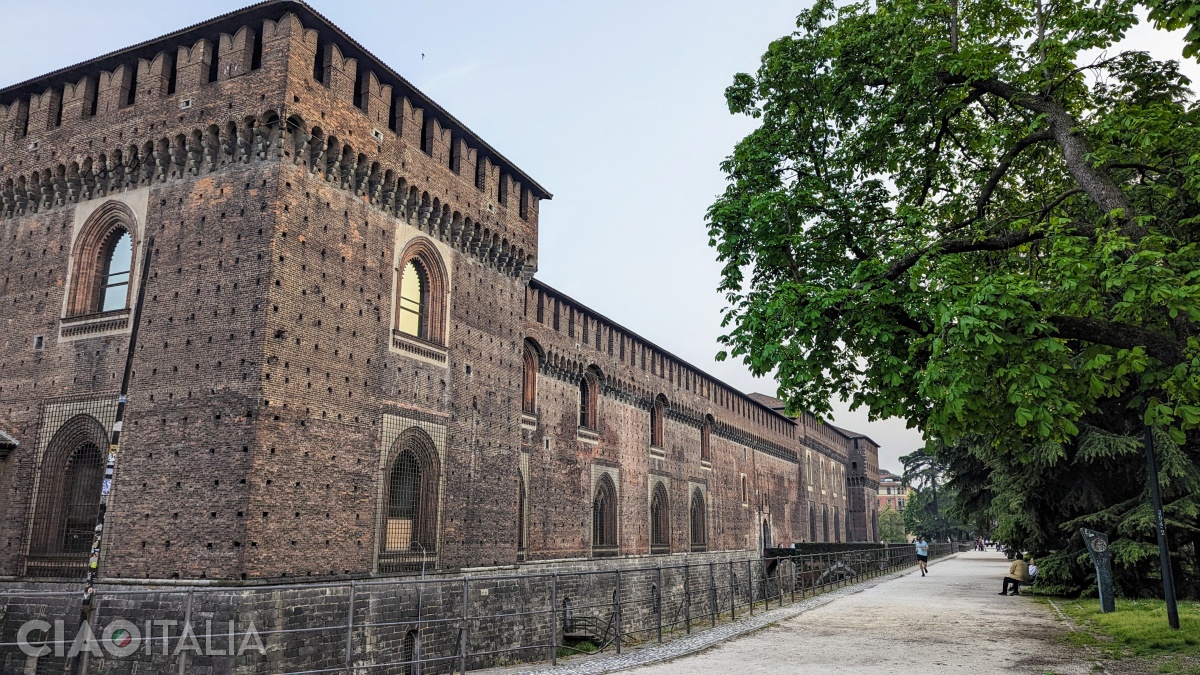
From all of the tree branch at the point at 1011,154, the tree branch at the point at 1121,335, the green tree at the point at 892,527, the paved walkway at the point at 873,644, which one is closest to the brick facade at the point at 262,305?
the paved walkway at the point at 873,644

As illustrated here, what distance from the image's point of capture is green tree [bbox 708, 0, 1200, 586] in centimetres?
853

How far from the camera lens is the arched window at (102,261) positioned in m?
15.4

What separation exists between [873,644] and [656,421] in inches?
783

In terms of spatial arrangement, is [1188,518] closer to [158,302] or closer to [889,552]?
[889,552]

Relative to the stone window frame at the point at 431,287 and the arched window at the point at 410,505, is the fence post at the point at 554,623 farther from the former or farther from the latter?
the stone window frame at the point at 431,287

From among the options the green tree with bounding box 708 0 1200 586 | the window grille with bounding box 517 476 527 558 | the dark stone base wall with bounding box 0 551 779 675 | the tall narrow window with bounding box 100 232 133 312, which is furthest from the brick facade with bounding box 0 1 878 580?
the green tree with bounding box 708 0 1200 586

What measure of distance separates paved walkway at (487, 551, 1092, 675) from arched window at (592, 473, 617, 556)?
8510mm

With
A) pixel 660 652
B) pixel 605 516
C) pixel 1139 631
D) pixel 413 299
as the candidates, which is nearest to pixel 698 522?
pixel 605 516

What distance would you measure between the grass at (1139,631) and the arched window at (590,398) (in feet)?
48.7

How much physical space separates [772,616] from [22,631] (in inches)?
555

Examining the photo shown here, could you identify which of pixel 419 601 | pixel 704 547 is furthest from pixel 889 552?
pixel 419 601

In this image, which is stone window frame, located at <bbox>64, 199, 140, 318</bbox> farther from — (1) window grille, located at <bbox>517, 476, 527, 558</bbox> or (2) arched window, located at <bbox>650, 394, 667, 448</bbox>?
(2) arched window, located at <bbox>650, 394, 667, 448</bbox>

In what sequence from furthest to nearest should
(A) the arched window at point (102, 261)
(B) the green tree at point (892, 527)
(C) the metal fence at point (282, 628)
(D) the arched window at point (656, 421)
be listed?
(B) the green tree at point (892, 527) → (D) the arched window at point (656, 421) → (A) the arched window at point (102, 261) → (C) the metal fence at point (282, 628)

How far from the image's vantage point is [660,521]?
106ft
